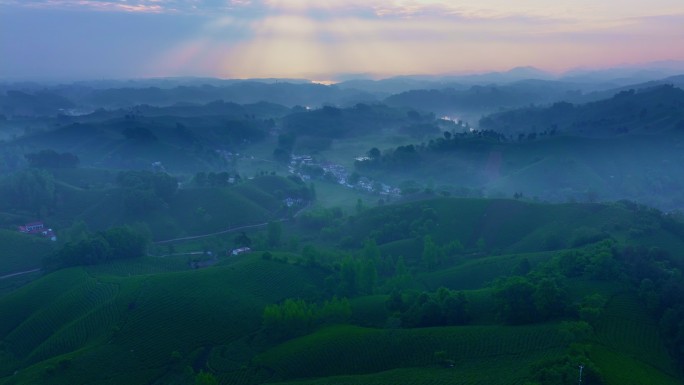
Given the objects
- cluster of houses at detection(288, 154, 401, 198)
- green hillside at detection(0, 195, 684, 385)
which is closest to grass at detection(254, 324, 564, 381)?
green hillside at detection(0, 195, 684, 385)

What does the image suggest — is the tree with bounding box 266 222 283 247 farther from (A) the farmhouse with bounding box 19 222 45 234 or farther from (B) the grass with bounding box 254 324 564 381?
(A) the farmhouse with bounding box 19 222 45 234

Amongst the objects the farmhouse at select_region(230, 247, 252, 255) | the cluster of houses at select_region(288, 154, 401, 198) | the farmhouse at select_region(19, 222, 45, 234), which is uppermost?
the cluster of houses at select_region(288, 154, 401, 198)

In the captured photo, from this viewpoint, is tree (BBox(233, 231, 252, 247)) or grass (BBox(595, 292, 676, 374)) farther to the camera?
tree (BBox(233, 231, 252, 247))

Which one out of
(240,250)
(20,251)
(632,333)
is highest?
(632,333)

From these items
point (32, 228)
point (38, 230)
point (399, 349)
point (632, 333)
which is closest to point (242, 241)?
point (38, 230)

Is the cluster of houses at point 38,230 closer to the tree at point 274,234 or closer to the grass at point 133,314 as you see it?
the grass at point 133,314

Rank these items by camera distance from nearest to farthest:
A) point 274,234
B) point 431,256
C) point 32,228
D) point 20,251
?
point 431,256, point 20,251, point 274,234, point 32,228

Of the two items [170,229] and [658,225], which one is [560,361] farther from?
[170,229]

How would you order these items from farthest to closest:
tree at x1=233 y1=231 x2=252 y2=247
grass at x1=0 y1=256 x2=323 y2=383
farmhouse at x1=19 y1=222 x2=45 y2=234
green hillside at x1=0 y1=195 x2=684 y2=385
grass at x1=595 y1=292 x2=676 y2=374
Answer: farmhouse at x1=19 y1=222 x2=45 y2=234
tree at x1=233 y1=231 x2=252 y2=247
grass at x1=0 y1=256 x2=323 y2=383
green hillside at x1=0 y1=195 x2=684 y2=385
grass at x1=595 y1=292 x2=676 y2=374

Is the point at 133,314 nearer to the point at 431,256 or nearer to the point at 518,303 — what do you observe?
the point at 518,303
